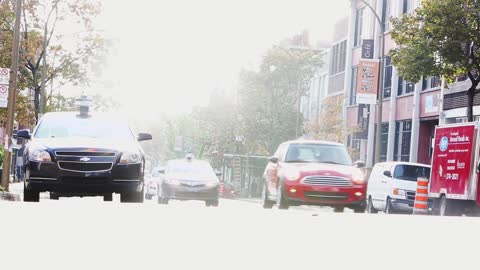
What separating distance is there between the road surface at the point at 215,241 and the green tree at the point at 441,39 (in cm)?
1483

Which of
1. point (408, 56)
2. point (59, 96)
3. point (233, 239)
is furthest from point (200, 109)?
point (233, 239)

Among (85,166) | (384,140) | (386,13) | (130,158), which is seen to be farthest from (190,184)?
(386,13)

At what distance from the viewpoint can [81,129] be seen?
17.9 metres

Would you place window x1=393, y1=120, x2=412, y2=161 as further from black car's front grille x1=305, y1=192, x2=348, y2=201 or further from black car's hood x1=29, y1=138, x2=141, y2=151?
black car's hood x1=29, y1=138, x2=141, y2=151

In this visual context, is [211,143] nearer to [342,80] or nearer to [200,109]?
[200,109]

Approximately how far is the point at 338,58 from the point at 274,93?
4.88 meters

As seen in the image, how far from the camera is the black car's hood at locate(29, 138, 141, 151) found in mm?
16906

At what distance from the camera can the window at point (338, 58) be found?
64875 millimetres

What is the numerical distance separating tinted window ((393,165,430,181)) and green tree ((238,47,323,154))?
35.5 metres

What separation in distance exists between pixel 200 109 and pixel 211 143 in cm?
293

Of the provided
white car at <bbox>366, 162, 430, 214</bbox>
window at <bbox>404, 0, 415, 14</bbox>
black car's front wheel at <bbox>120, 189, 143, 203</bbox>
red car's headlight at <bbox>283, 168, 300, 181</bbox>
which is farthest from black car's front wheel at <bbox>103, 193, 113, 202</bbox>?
window at <bbox>404, 0, 415, 14</bbox>

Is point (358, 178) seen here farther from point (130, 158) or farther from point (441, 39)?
point (441, 39)

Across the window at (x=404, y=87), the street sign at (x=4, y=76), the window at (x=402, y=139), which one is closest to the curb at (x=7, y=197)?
the street sign at (x=4, y=76)

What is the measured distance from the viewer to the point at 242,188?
7200 centimetres
